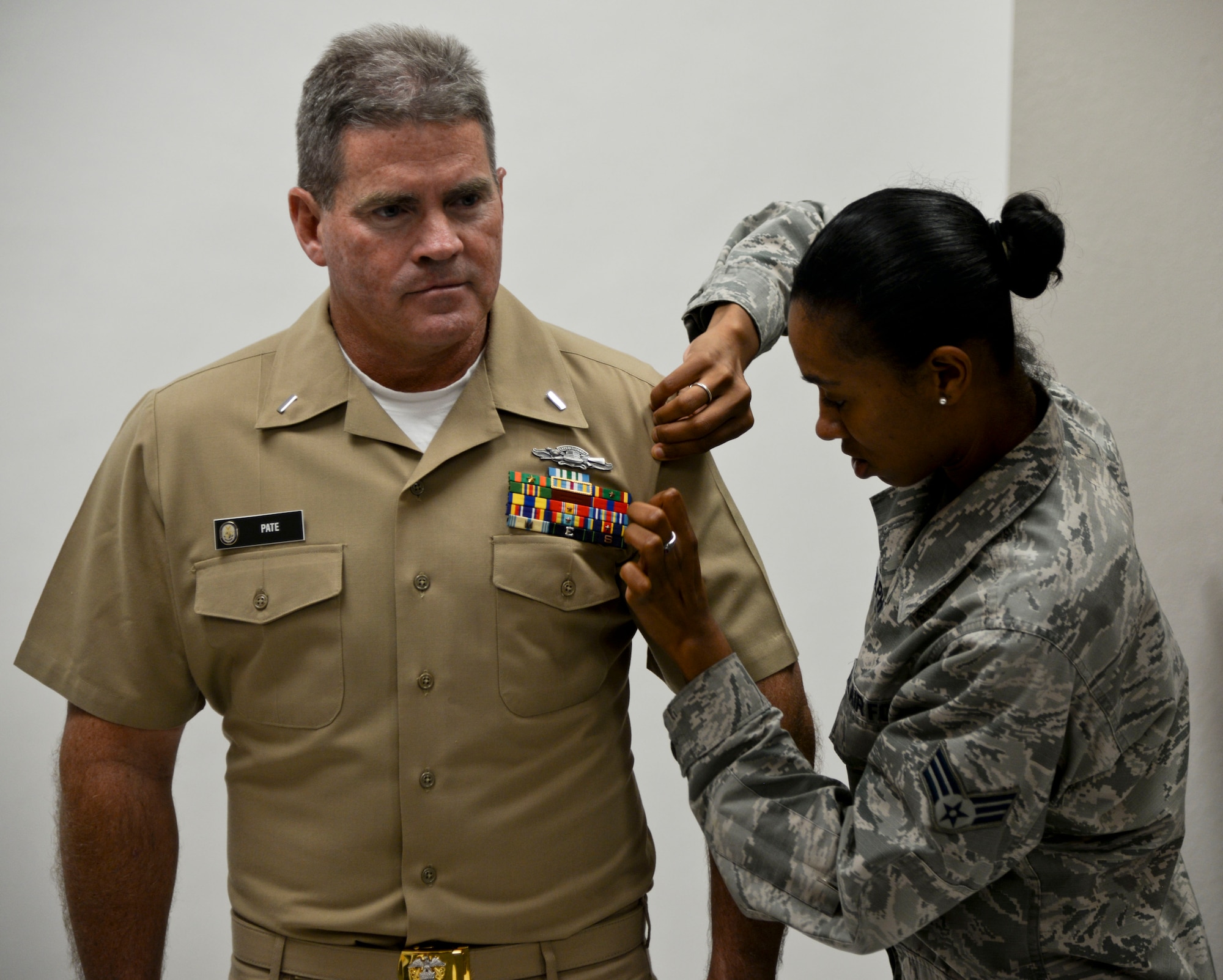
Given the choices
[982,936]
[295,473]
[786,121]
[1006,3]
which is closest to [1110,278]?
[1006,3]

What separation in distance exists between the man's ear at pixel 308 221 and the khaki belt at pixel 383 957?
0.83 metres

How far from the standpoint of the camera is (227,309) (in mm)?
2449

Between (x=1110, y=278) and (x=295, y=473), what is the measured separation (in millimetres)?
1864

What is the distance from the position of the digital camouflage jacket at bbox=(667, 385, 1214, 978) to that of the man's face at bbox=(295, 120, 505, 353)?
21.0 inches

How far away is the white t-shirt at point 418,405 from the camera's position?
1451 mm

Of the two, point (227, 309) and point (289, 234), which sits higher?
point (289, 234)

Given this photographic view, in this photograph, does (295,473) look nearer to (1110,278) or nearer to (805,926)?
(805,926)

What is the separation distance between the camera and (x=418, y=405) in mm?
1459

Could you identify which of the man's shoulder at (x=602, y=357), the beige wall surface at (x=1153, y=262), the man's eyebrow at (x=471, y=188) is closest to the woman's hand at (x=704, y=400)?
the man's shoulder at (x=602, y=357)

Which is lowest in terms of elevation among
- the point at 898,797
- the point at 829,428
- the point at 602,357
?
the point at 898,797

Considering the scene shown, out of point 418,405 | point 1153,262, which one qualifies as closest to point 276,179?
point 418,405

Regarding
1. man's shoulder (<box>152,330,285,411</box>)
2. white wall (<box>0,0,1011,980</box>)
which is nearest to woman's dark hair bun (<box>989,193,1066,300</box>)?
man's shoulder (<box>152,330,285,411</box>)

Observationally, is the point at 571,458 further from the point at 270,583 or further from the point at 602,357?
the point at 270,583

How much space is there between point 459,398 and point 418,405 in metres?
0.06
